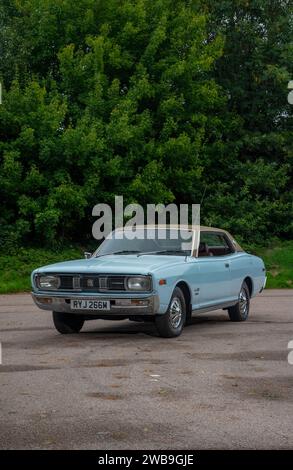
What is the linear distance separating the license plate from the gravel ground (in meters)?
0.48

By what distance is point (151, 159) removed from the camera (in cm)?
2930

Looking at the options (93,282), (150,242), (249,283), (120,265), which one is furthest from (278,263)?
(93,282)

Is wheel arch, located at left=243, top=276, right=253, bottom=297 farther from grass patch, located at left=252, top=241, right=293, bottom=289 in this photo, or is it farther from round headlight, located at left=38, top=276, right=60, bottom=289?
grass patch, located at left=252, top=241, right=293, bottom=289

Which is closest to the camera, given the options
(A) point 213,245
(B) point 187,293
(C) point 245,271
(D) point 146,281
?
(D) point 146,281

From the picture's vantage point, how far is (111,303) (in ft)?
38.2

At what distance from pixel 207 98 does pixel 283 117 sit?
178 inches

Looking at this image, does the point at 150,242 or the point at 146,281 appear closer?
the point at 146,281

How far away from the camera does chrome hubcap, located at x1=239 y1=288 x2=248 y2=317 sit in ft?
48.0

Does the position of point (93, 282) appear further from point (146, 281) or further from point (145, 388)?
point (145, 388)

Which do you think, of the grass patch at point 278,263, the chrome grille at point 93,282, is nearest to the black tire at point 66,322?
the chrome grille at point 93,282

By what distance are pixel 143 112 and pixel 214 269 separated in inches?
651

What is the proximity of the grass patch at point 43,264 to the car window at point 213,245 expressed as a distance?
922 cm

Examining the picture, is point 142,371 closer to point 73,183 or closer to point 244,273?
point 244,273

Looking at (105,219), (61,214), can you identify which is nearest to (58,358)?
(61,214)
